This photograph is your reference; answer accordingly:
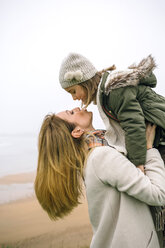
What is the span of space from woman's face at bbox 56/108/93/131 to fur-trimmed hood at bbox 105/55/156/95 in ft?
0.72

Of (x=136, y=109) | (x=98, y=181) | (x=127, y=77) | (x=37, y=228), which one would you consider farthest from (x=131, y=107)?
(x=37, y=228)

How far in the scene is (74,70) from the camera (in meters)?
1.71

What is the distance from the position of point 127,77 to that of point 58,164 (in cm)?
66

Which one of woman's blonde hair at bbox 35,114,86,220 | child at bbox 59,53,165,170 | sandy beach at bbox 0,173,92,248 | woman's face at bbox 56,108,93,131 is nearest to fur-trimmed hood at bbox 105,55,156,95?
child at bbox 59,53,165,170

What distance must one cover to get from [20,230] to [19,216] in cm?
68

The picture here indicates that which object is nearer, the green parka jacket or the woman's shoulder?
the woman's shoulder

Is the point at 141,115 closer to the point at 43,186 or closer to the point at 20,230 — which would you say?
the point at 43,186

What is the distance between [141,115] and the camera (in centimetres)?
144

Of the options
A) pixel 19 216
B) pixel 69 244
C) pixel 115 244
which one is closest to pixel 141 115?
pixel 115 244

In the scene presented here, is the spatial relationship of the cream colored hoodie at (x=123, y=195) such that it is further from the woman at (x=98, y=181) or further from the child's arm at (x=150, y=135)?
the child's arm at (x=150, y=135)

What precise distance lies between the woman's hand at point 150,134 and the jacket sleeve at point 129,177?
19 centimetres

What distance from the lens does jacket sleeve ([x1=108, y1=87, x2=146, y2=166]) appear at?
4.53 feet

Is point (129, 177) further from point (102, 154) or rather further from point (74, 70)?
point (74, 70)

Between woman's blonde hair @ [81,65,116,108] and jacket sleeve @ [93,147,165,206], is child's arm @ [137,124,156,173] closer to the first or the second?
jacket sleeve @ [93,147,165,206]
